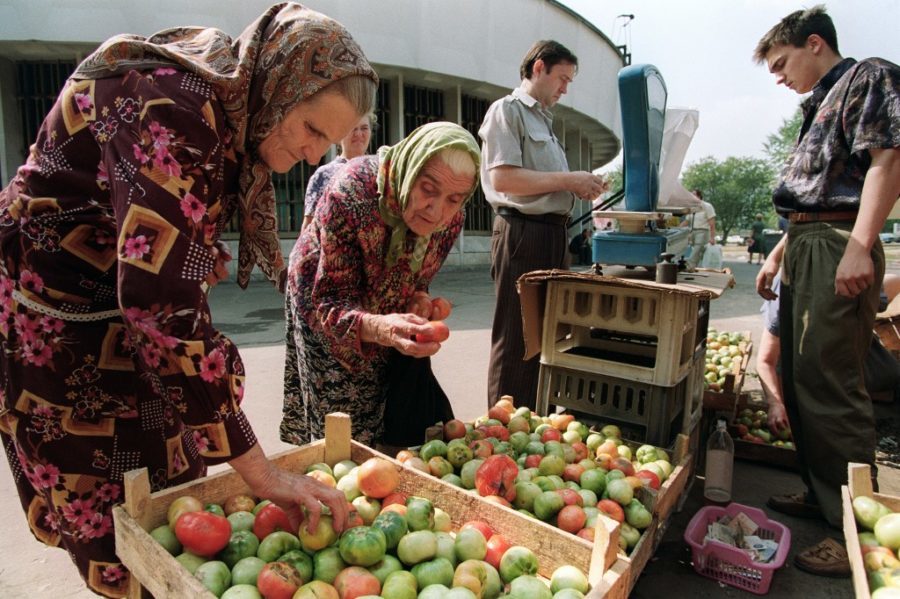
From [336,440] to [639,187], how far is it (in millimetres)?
2214

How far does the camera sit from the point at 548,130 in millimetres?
3082

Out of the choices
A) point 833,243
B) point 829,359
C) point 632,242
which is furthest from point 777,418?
point 632,242

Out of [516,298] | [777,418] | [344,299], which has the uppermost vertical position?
[344,299]

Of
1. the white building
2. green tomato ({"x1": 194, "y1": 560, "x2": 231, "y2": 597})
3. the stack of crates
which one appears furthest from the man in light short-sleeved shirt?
the white building

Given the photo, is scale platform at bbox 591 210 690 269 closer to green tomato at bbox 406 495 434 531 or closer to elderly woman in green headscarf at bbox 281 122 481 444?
elderly woman in green headscarf at bbox 281 122 481 444

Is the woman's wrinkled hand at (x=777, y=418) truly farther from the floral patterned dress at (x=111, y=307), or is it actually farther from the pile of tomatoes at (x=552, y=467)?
the floral patterned dress at (x=111, y=307)

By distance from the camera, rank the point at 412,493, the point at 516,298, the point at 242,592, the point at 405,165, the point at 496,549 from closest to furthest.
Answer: the point at 242,592, the point at 496,549, the point at 412,493, the point at 405,165, the point at 516,298

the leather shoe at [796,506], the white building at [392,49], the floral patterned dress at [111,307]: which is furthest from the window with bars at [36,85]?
the leather shoe at [796,506]

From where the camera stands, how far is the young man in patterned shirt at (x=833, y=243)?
7.00 feet

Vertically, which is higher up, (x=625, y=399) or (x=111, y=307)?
(x=111, y=307)

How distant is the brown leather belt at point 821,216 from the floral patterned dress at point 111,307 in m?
2.29

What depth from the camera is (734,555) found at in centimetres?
212

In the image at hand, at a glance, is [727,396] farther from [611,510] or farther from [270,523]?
[270,523]

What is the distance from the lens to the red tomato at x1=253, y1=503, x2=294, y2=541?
129cm
